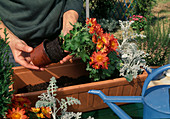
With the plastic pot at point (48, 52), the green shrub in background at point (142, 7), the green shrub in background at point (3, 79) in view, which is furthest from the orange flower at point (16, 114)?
the green shrub in background at point (142, 7)

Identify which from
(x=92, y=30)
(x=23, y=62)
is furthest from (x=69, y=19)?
(x=23, y=62)

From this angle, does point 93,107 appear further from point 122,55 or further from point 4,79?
point 4,79

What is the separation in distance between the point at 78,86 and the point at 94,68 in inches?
10.5

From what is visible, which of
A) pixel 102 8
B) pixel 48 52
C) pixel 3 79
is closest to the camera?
pixel 3 79

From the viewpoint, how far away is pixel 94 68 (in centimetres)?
184

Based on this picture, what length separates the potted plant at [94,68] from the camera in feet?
5.33

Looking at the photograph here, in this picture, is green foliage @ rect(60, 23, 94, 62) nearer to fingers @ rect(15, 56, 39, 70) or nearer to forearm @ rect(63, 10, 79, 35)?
forearm @ rect(63, 10, 79, 35)

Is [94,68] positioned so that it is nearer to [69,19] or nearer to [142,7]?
[69,19]

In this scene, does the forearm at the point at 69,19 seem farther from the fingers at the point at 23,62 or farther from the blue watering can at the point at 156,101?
the blue watering can at the point at 156,101

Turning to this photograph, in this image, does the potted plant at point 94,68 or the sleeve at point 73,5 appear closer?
the potted plant at point 94,68

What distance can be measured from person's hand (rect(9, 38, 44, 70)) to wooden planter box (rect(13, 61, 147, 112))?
0.17 m

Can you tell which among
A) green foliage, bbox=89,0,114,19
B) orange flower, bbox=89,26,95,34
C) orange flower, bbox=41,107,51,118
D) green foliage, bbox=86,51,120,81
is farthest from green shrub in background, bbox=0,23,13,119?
green foliage, bbox=89,0,114,19

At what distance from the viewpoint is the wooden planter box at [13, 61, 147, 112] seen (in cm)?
166

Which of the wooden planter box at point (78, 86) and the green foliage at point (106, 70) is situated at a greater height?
the green foliage at point (106, 70)
